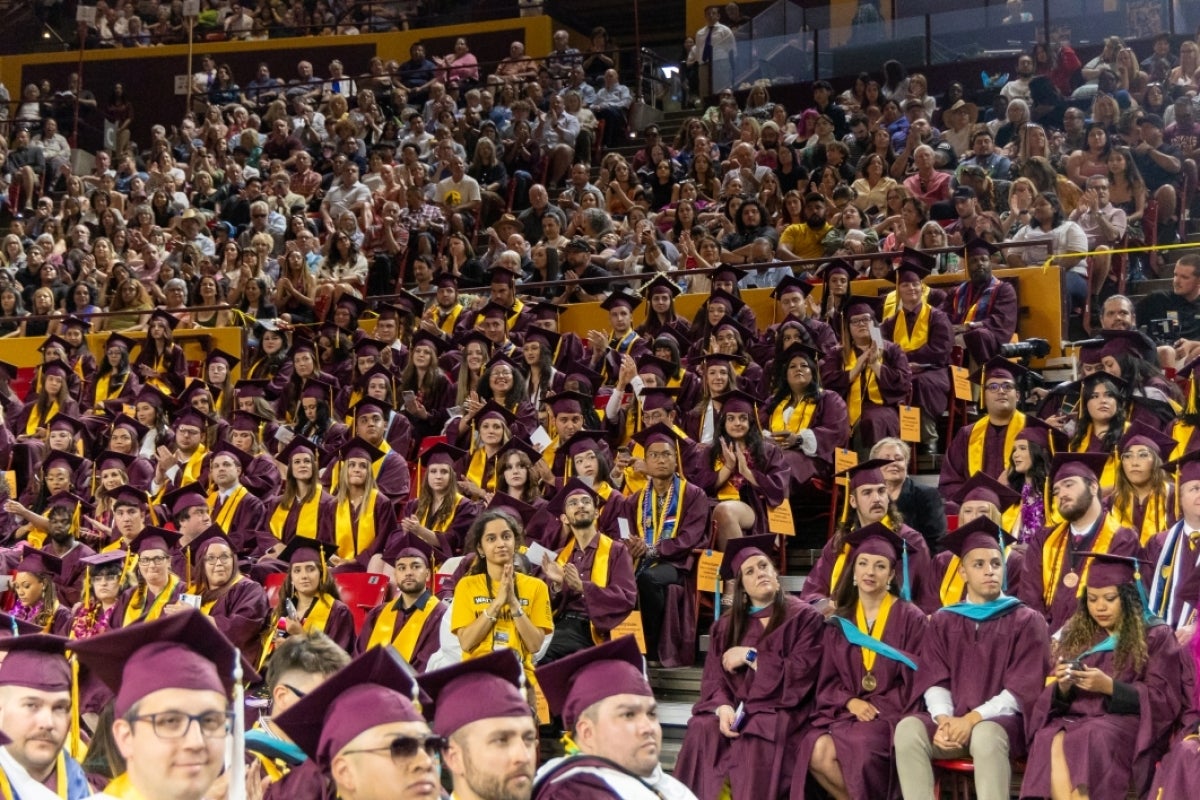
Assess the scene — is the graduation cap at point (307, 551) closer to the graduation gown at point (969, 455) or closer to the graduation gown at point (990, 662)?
the graduation gown at point (990, 662)

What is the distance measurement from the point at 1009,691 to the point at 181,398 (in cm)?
735

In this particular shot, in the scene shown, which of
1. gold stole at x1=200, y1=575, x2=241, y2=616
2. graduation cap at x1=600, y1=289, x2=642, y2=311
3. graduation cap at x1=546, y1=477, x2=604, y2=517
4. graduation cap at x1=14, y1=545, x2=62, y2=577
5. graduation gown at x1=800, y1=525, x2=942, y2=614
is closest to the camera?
graduation gown at x1=800, y1=525, x2=942, y2=614

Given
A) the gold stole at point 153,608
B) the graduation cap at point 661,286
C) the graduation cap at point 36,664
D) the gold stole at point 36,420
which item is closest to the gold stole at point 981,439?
the graduation cap at point 661,286

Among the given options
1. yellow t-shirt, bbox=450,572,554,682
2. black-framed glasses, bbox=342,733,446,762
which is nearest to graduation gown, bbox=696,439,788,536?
yellow t-shirt, bbox=450,572,554,682

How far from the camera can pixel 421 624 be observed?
26.3 feet

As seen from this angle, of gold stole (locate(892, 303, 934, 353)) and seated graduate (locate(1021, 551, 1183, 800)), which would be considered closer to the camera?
seated graduate (locate(1021, 551, 1183, 800))

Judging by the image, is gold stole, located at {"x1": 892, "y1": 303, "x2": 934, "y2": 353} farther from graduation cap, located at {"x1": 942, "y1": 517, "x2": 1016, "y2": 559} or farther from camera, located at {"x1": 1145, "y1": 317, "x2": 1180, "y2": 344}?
graduation cap, located at {"x1": 942, "y1": 517, "x2": 1016, "y2": 559}

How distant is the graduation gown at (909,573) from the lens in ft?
24.8

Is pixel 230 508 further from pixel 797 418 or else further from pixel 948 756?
pixel 948 756

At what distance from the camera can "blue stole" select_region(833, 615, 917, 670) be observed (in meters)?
6.80

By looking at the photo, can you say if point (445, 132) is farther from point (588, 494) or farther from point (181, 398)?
point (588, 494)

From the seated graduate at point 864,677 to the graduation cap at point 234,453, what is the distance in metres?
4.72

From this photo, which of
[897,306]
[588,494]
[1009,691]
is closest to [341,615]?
[588,494]

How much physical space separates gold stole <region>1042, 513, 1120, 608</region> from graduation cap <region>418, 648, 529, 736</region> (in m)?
3.67
